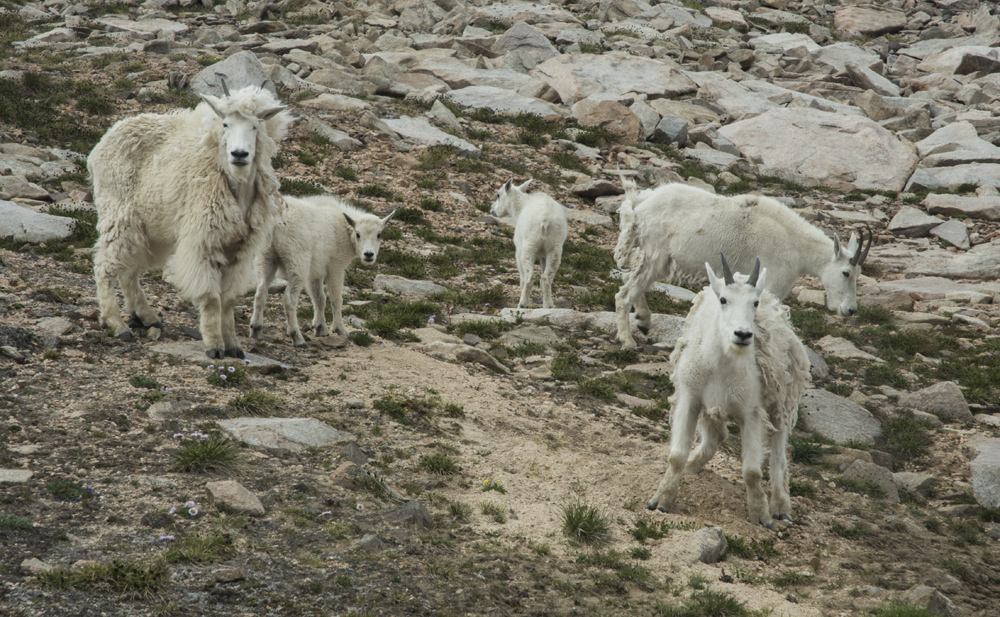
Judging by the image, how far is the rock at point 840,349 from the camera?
12344 millimetres

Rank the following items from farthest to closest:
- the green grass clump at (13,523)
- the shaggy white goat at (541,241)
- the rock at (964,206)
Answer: the rock at (964,206) < the shaggy white goat at (541,241) < the green grass clump at (13,523)

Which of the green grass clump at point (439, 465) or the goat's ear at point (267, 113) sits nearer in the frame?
the green grass clump at point (439, 465)

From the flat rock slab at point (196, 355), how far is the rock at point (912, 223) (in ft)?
56.0

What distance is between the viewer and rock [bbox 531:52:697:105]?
2655 cm

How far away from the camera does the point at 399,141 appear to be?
19969 millimetres

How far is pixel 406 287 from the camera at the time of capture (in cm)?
1278

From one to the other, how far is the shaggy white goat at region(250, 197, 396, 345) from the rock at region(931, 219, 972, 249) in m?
15.0

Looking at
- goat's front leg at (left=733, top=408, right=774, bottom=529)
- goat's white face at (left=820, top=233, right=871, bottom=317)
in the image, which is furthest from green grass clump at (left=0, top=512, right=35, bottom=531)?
goat's white face at (left=820, top=233, right=871, bottom=317)

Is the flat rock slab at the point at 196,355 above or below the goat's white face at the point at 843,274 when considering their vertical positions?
below

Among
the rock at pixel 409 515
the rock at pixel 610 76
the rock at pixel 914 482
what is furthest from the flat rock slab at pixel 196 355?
the rock at pixel 610 76

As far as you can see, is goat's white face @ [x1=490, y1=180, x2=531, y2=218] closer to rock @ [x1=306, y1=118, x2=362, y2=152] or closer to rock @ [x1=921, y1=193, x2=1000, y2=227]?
rock @ [x1=306, y1=118, x2=362, y2=152]

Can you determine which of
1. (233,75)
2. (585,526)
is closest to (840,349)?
(585,526)

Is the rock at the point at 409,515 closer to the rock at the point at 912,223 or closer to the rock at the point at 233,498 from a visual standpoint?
the rock at the point at 233,498

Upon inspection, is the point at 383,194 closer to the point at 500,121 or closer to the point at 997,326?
the point at 500,121
